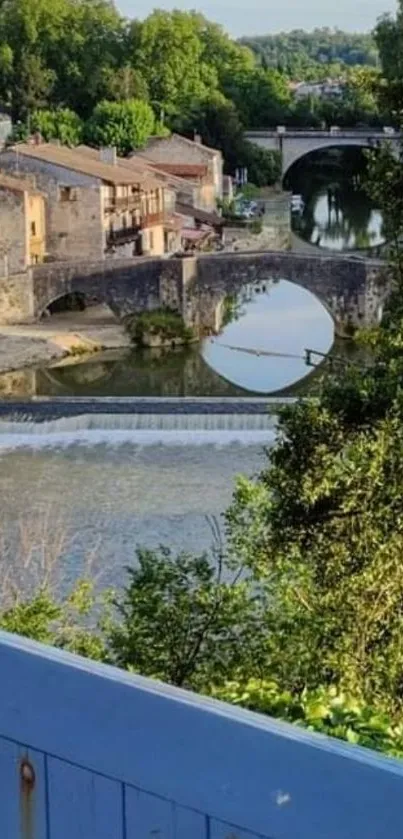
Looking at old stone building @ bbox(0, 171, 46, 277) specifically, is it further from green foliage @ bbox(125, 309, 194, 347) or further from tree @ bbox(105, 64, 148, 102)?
tree @ bbox(105, 64, 148, 102)

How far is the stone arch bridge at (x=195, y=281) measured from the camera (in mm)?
21000

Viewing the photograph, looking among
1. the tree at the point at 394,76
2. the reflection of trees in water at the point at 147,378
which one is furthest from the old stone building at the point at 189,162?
the tree at the point at 394,76

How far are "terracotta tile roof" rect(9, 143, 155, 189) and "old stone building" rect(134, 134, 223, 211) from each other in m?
3.94

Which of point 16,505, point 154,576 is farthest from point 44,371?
point 154,576

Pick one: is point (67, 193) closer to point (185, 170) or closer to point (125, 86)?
point (185, 170)

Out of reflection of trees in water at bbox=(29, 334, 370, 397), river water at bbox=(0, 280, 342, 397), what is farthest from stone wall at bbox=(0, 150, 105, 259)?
reflection of trees in water at bbox=(29, 334, 370, 397)

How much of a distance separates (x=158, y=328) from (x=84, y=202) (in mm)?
3539

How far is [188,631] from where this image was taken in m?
5.15

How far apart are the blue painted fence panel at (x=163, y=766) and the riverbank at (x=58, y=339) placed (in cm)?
1724

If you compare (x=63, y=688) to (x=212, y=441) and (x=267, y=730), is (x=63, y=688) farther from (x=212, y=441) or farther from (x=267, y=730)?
(x=212, y=441)

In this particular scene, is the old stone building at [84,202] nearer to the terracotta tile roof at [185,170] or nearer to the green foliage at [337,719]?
the terracotta tile roof at [185,170]

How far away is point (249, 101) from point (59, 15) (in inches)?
243

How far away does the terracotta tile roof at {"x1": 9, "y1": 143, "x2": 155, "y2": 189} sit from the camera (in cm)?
2306

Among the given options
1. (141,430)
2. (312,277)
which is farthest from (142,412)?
(312,277)
